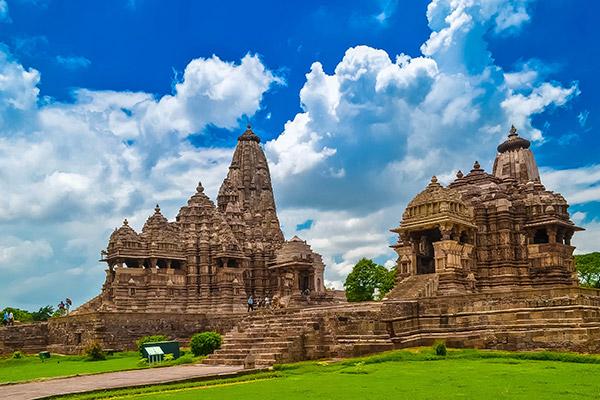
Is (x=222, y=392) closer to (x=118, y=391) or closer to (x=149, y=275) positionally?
(x=118, y=391)

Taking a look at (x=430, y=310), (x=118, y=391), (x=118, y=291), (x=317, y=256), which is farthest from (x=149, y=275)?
(x=118, y=391)

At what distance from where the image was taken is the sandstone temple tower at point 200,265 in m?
44.1

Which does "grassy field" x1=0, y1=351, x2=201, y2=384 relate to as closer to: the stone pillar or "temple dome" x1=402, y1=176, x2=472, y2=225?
"temple dome" x1=402, y1=176, x2=472, y2=225

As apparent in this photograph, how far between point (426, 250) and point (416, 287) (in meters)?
5.07

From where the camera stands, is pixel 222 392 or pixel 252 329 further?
pixel 252 329

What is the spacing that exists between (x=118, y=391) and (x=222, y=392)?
278 centimetres

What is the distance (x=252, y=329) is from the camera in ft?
79.6

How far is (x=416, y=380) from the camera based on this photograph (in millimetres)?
14086

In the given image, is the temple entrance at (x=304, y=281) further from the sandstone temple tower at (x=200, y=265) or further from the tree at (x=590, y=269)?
the tree at (x=590, y=269)

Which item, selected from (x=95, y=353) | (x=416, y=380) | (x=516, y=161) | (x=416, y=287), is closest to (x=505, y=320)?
(x=416, y=287)

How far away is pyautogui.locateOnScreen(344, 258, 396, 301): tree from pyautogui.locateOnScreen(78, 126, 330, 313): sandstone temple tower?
8.26 m

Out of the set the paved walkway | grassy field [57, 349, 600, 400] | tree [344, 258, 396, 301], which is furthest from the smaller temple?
grassy field [57, 349, 600, 400]

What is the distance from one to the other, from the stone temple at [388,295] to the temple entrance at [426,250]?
61 millimetres

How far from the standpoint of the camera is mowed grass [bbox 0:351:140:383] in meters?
21.1
